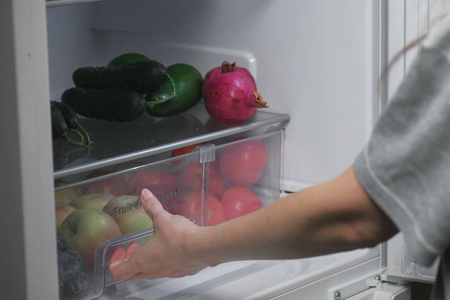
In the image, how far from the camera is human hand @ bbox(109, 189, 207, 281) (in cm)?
90

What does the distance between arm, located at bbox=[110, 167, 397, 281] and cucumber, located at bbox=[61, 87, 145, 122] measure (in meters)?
0.49

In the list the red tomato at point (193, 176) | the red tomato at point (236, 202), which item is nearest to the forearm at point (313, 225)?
the red tomato at point (193, 176)

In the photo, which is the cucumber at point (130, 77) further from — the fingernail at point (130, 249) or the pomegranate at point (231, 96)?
the fingernail at point (130, 249)

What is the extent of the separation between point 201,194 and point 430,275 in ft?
1.43

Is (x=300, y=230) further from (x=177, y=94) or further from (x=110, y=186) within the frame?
(x=177, y=94)

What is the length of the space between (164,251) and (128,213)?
303mm

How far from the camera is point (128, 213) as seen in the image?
4.03 ft

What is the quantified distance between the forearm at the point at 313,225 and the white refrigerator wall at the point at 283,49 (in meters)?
0.66

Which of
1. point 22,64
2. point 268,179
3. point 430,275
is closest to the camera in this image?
point 22,64

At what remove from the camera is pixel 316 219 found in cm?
65

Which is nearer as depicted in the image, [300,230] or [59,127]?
[300,230]

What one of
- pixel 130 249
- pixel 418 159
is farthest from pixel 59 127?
pixel 418 159

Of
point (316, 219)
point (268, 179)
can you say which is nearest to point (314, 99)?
point (268, 179)

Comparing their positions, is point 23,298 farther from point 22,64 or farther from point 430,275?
point 430,275
